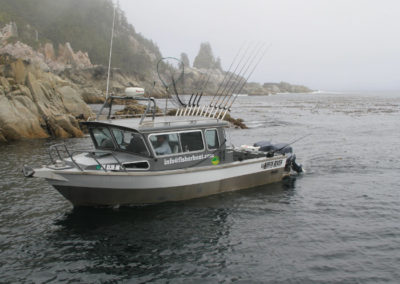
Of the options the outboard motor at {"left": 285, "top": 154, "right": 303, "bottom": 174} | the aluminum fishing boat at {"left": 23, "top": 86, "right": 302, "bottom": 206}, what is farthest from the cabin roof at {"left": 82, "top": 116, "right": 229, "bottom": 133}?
the outboard motor at {"left": 285, "top": 154, "right": 303, "bottom": 174}

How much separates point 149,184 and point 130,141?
5.94ft

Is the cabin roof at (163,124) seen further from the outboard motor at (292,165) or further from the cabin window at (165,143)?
the outboard motor at (292,165)

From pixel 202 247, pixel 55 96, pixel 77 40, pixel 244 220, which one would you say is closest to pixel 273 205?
pixel 244 220

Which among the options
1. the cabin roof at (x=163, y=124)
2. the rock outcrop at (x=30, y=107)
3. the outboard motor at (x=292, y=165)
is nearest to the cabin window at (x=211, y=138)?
the cabin roof at (x=163, y=124)

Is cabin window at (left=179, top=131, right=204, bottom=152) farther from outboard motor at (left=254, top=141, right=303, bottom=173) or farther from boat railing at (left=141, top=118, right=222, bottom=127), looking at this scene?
outboard motor at (left=254, top=141, right=303, bottom=173)

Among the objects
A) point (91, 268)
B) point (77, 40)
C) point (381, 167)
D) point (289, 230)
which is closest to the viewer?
point (91, 268)

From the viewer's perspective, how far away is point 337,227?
42.2 feet

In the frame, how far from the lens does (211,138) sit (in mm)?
15469

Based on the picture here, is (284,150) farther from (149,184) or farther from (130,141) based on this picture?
(130,141)

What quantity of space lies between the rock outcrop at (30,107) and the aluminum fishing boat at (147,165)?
17851 mm

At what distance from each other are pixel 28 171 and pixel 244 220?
25.1 feet

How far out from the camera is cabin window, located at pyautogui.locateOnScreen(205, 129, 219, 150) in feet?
50.2

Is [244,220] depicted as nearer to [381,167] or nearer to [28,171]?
[28,171]

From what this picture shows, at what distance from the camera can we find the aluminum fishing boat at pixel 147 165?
12.7 m
